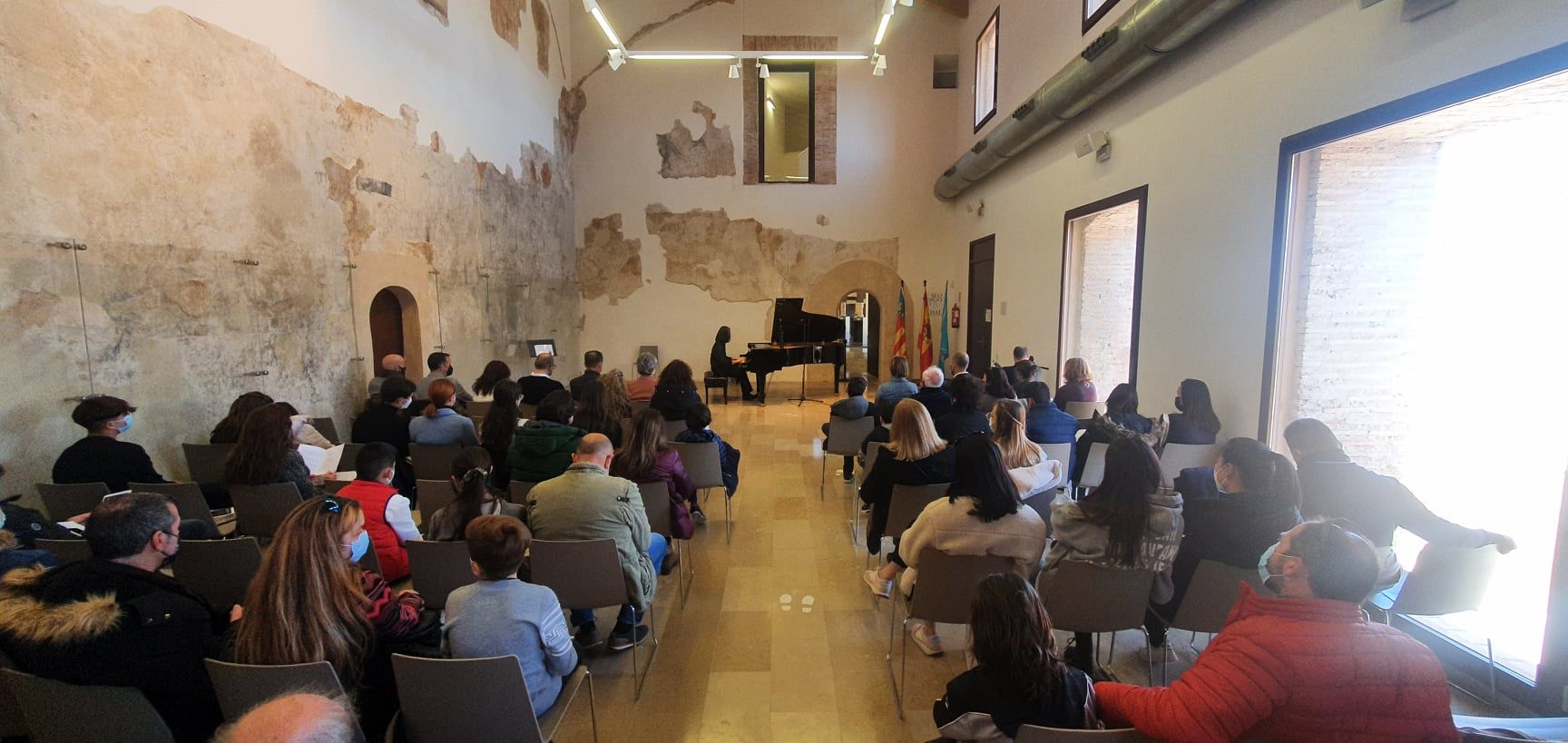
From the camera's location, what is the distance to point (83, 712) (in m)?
1.71

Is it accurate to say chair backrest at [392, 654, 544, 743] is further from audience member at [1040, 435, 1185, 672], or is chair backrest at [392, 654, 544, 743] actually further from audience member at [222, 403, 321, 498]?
audience member at [222, 403, 321, 498]

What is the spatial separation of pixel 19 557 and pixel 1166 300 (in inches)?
258

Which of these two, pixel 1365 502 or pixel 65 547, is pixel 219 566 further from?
pixel 1365 502

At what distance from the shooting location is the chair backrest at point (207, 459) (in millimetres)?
4199

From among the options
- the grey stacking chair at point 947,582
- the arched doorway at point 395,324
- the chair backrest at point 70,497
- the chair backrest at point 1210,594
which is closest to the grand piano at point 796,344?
the arched doorway at point 395,324

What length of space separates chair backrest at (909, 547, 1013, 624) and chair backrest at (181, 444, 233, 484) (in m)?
4.23

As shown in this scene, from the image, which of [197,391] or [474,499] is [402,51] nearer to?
[197,391]

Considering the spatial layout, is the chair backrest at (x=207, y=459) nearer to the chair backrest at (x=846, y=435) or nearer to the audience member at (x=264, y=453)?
the audience member at (x=264, y=453)

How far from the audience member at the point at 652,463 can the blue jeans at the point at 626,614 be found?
0.79 feet

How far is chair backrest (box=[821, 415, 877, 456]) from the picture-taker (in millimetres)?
5598

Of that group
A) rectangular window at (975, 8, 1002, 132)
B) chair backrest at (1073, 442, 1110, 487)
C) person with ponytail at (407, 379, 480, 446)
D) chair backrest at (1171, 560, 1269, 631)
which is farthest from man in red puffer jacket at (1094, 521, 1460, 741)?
rectangular window at (975, 8, 1002, 132)

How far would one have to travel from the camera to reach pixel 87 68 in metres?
3.95

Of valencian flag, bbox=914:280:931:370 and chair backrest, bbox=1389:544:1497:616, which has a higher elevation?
valencian flag, bbox=914:280:931:370

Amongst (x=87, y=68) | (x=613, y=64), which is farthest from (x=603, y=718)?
(x=613, y=64)
